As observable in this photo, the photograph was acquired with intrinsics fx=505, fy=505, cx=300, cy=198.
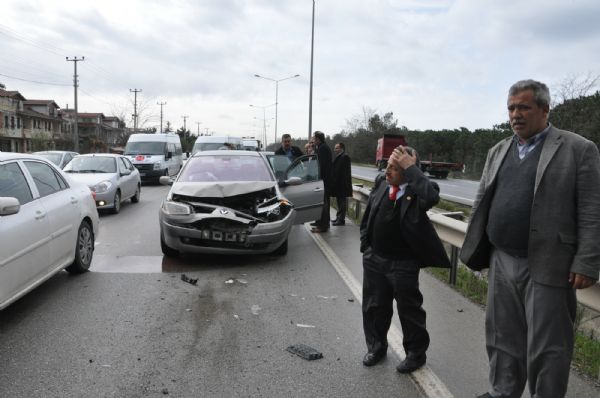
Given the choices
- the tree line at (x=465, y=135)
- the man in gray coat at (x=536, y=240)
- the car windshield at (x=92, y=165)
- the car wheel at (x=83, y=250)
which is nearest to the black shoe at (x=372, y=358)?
the man in gray coat at (x=536, y=240)

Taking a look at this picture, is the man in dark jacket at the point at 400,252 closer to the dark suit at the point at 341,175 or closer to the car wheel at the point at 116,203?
the dark suit at the point at 341,175

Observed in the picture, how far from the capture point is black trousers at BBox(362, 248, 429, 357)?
12.1 ft

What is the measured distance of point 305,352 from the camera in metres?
4.04

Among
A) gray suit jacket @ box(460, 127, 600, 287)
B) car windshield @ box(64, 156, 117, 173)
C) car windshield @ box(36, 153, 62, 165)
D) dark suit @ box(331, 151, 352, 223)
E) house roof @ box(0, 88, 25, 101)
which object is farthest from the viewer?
house roof @ box(0, 88, 25, 101)

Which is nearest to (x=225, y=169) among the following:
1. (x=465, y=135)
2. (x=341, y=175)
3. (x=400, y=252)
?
(x=341, y=175)

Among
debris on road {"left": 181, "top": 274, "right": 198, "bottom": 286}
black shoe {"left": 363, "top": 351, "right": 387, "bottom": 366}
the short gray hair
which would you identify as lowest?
debris on road {"left": 181, "top": 274, "right": 198, "bottom": 286}

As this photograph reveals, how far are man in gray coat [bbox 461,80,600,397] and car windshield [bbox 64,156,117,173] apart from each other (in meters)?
12.0

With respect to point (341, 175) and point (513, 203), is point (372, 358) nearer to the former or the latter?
point (513, 203)

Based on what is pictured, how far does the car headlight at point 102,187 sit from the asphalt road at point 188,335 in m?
5.28

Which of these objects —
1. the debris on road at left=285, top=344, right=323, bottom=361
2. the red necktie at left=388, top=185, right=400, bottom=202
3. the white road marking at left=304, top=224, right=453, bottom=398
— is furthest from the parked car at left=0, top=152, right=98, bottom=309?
the white road marking at left=304, top=224, right=453, bottom=398

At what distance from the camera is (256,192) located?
7.50 metres

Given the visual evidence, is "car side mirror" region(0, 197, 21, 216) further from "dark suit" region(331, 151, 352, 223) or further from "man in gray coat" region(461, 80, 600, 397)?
"dark suit" region(331, 151, 352, 223)

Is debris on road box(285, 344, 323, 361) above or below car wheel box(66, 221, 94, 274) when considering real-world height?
below

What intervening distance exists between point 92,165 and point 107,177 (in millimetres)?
1401
